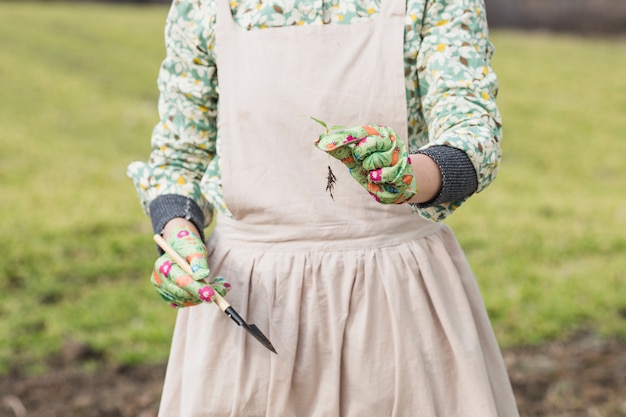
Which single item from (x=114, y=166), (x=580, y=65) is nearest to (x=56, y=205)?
(x=114, y=166)

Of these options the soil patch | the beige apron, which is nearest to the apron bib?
the beige apron

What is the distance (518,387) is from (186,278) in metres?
2.27

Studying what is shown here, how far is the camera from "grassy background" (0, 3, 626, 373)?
4.23m

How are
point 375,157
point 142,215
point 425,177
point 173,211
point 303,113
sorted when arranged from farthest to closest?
point 142,215 → point 173,211 → point 303,113 → point 425,177 → point 375,157

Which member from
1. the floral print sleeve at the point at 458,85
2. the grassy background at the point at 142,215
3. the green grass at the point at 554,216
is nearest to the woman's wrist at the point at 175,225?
the floral print sleeve at the point at 458,85

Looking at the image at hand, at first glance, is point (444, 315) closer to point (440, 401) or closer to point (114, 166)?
point (440, 401)

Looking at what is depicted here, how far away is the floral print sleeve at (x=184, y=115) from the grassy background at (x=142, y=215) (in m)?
2.15

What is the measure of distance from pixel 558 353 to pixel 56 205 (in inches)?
140

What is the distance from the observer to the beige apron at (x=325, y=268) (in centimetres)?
170

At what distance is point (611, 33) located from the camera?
588 inches

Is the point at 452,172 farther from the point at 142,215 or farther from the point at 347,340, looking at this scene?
the point at 142,215

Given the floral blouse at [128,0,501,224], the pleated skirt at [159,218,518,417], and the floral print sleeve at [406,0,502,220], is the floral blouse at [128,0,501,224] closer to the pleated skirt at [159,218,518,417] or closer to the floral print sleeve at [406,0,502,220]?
the floral print sleeve at [406,0,502,220]

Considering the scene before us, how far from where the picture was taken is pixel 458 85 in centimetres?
161

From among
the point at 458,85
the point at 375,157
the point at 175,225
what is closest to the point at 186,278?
the point at 175,225
